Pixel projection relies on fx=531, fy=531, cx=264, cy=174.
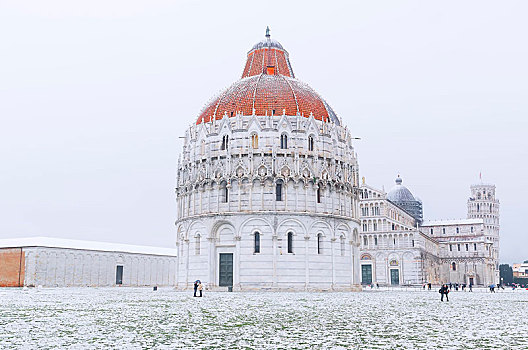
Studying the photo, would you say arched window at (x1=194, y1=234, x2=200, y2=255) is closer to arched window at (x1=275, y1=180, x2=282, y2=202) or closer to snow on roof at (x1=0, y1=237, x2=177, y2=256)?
arched window at (x1=275, y1=180, x2=282, y2=202)

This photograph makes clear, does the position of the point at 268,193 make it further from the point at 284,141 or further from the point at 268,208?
the point at 284,141

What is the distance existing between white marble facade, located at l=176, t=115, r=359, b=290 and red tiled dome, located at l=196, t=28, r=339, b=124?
1.41 meters

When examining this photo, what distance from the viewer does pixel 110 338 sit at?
14.2 m

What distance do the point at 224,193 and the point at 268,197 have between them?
4896 millimetres

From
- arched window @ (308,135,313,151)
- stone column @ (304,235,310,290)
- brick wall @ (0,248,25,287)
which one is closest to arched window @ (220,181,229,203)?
stone column @ (304,235,310,290)

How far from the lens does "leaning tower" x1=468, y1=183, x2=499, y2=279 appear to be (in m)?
160

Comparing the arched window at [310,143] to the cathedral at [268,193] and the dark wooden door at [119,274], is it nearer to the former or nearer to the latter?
the cathedral at [268,193]

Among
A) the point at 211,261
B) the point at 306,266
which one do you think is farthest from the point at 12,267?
the point at 306,266

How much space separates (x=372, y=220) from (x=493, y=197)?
244 feet

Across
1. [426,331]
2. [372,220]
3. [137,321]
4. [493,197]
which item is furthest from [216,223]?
[493,197]

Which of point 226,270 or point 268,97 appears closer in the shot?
point 226,270

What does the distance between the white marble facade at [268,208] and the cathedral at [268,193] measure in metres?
0.11

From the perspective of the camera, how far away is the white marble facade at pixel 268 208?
54781 millimetres

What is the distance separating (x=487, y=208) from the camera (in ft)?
529
